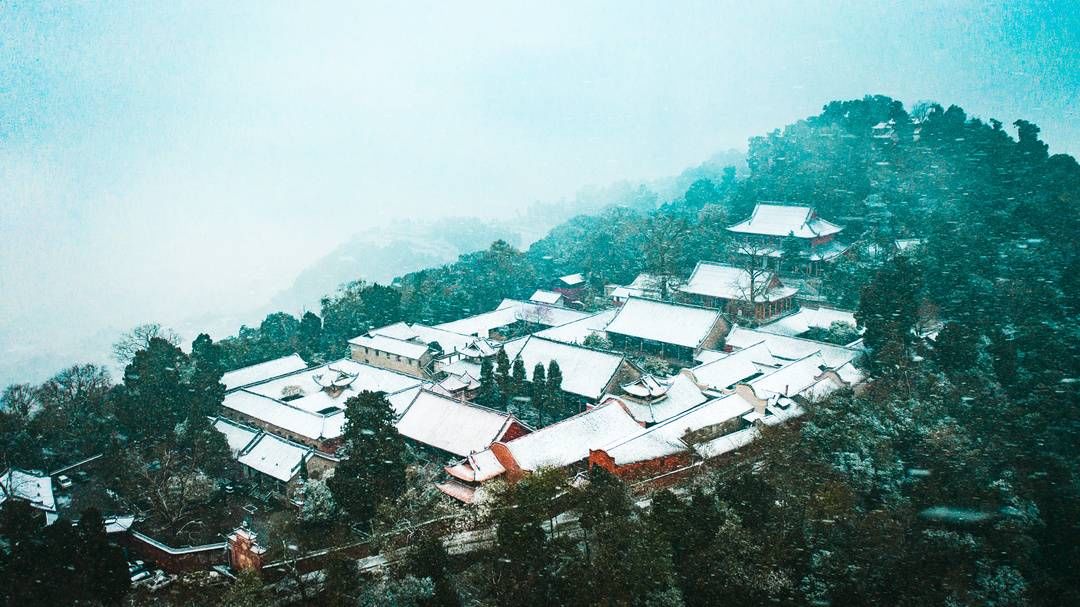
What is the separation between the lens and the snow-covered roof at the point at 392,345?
32.9m

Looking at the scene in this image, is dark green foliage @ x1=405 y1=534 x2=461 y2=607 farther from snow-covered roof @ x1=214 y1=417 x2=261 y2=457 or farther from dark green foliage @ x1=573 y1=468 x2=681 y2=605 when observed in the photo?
snow-covered roof @ x1=214 y1=417 x2=261 y2=457

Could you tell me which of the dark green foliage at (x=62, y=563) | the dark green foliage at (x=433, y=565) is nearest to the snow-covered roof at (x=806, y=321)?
the dark green foliage at (x=433, y=565)

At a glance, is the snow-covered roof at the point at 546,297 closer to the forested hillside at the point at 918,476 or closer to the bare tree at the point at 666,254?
the bare tree at the point at 666,254

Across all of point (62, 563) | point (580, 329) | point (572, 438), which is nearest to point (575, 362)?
point (580, 329)

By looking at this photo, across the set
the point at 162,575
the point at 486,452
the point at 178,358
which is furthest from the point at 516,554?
the point at 178,358

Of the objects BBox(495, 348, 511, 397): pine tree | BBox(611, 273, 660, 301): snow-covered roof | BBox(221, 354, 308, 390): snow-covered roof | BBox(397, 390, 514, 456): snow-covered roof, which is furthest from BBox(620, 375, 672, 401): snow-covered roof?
BBox(221, 354, 308, 390): snow-covered roof

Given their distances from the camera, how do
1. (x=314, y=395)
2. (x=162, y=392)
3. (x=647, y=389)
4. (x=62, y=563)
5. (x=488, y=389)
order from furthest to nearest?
(x=314, y=395)
(x=488, y=389)
(x=162, y=392)
(x=647, y=389)
(x=62, y=563)

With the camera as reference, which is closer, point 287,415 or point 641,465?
point 641,465

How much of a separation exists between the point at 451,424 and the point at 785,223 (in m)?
24.8

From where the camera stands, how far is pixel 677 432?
2008 centimetres

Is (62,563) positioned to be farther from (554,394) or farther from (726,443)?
(726,443)

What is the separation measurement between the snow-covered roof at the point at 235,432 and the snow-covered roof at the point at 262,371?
4.44 metres

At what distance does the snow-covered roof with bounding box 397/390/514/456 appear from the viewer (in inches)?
851

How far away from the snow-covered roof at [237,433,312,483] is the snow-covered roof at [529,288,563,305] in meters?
21.9
